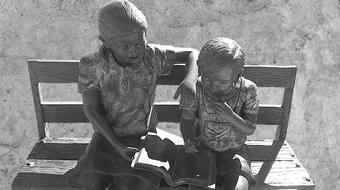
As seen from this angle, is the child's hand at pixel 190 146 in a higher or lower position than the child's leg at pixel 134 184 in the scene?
higher

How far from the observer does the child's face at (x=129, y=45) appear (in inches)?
71.6

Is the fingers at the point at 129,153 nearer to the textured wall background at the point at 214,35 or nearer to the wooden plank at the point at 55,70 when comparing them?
the wooden plank at the point at 55,70

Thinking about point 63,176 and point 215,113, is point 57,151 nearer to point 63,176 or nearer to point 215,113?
point 63,176

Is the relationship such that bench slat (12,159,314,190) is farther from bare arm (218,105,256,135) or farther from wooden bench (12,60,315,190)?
bare arm (218,105,256,135)

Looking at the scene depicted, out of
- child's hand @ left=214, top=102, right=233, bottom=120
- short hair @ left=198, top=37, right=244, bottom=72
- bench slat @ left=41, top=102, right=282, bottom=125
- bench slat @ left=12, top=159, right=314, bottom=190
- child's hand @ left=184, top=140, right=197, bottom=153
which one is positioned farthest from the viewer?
bench slat @ left=41, top=102, right=282, bottom=125

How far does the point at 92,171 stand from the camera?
1.98 metres

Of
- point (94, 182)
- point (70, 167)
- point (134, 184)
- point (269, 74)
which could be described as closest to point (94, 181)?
point (94, 182)

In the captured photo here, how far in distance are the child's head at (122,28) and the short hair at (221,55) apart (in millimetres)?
272

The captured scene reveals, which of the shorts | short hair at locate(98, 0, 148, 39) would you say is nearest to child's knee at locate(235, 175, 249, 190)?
the shorts

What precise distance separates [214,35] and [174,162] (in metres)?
1.95

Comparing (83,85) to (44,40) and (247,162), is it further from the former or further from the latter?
(44,40)

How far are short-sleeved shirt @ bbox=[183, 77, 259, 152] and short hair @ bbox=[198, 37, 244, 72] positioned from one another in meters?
0.22

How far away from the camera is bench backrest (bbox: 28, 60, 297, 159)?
2.47 m

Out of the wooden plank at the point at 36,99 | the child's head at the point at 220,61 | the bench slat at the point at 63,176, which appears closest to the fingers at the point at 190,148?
the child's head at the point at 220,61
